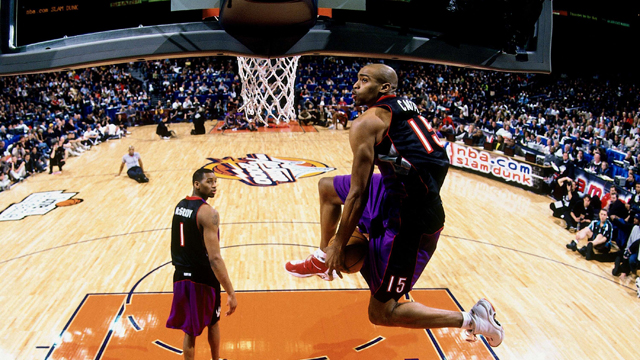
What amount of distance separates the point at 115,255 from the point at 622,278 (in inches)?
293

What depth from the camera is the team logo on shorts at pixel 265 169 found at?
1181 centimetres

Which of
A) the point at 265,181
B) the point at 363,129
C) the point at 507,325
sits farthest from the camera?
the point at 265,181

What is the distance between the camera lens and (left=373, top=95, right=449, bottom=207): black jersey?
2885 millimetres

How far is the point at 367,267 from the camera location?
10.8ft

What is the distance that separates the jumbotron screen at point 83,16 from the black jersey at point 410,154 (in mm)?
1794

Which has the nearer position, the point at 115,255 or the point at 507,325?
the point at 507,325

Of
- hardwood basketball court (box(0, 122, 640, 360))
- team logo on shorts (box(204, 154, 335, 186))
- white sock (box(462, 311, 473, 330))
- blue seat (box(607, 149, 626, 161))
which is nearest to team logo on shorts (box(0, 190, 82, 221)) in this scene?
hardwood basketball court (box(0, 122, 640, 360))

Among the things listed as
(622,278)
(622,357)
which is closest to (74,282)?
(622,357)

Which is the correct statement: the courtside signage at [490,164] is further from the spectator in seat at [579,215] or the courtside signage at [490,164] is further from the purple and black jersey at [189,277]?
the purple and black jersey at [189,277]

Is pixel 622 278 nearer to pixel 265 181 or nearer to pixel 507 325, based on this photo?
pixel 507 325

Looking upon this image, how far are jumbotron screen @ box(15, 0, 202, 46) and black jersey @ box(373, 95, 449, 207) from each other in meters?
1.79

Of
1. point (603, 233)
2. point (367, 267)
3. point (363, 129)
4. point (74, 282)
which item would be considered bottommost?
point (74, 282)

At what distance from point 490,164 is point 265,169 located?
5822 millimetres

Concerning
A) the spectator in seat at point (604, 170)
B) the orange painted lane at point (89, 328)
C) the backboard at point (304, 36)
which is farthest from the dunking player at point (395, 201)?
the spectator in seat at point (604, 170)
